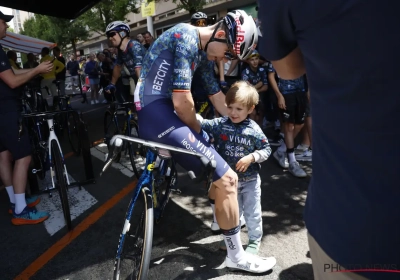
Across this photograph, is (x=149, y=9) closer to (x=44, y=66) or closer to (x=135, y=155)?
(x=135, y=155)

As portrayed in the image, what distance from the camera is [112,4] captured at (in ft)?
79.8

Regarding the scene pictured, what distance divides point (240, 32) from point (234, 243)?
1617 mm

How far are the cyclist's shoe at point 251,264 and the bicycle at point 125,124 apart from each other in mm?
2377

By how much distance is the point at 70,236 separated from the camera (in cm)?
323

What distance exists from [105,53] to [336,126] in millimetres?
13434

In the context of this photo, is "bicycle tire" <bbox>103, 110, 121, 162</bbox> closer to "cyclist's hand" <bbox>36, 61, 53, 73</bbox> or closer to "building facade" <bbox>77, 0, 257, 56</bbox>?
"cyclist's hand" <bbox>36, 61, 53, 73</bbox>

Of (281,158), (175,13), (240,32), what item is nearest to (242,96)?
(240,32)

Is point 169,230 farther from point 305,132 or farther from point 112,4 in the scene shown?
point 112,4

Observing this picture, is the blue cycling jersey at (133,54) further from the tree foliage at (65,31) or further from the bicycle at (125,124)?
the tree foliage at (65,31)

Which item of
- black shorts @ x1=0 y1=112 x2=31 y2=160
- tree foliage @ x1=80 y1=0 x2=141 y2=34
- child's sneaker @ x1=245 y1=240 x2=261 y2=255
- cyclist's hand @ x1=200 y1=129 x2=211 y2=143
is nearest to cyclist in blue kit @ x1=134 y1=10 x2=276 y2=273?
cyclist's hand @ x1=200 y1=129 x2=211 y2=143

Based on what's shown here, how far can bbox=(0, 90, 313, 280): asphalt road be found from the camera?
2.66 meters

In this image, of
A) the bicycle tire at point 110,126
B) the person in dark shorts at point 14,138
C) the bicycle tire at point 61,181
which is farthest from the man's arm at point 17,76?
the bicycle tire at point 110,126

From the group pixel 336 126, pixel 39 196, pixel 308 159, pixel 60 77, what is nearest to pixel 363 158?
pixel 336 126

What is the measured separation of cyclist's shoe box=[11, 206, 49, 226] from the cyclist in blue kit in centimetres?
199
